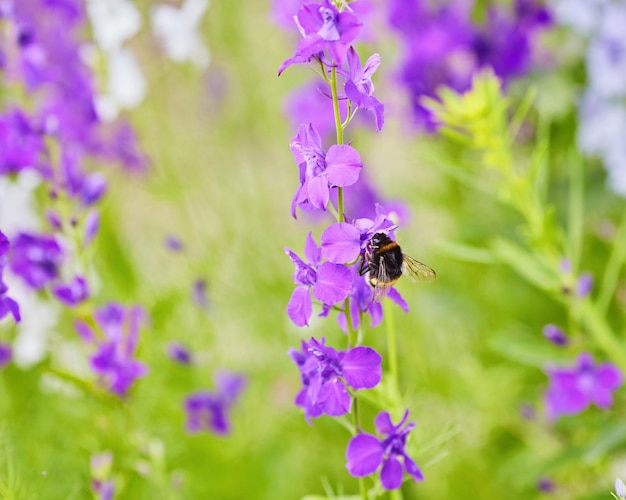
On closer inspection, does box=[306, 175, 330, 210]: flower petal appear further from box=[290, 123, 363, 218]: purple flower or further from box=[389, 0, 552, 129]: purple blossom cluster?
box=[389, 0, 552, 129]: purple blossom cluster

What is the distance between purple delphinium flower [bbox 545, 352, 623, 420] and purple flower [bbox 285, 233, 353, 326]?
38 cm

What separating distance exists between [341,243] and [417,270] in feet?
0.40

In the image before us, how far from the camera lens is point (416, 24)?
1.04 metres

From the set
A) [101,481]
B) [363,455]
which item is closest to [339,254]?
[363,455]

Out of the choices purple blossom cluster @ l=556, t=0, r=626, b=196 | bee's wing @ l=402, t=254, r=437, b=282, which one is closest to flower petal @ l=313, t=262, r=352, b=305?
bee's wing @ l=402, t=254, r=437, b=282

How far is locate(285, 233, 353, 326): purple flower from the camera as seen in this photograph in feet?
1.31

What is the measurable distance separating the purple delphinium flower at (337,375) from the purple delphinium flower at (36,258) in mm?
341

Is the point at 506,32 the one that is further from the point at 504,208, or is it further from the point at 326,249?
the point at 326,249

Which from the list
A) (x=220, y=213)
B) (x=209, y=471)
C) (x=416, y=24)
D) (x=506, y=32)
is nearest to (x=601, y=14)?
(x=506, y=32)

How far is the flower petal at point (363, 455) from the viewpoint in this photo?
1.41 ft

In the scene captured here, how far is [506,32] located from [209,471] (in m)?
0.64

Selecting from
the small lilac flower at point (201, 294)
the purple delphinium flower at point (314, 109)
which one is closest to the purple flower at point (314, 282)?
the small lilac flower at point (201, 294)

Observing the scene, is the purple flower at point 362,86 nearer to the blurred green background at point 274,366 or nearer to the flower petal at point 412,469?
the flower petal at point 412,469

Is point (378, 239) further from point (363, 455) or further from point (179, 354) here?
point (179, 354)
